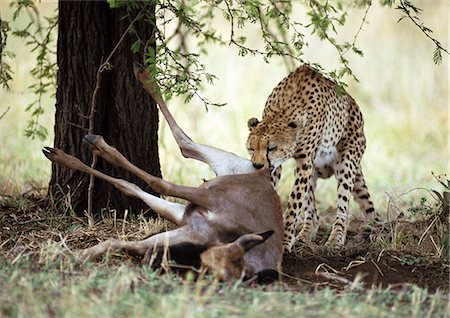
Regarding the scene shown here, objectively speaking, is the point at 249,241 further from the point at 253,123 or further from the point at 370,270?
the point at 253,123

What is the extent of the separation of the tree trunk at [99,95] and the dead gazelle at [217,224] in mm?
805

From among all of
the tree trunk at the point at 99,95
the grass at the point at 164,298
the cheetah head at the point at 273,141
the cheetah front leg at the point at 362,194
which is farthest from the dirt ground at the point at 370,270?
the cheetah front leg at the point at 362,194

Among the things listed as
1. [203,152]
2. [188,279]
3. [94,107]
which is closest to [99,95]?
[94,107]

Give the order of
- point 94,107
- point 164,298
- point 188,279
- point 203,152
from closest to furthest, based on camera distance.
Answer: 1. point 164,298
2. point 188,279
3. point 203,152
4. point 94,107

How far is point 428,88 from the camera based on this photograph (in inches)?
440

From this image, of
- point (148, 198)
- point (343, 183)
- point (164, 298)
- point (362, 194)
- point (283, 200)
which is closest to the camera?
point (164, 298)

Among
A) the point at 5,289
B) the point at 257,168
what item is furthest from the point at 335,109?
the point at 5,289

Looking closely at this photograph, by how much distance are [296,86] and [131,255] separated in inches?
87.9

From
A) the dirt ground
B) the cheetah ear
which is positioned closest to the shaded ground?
the dirt ground

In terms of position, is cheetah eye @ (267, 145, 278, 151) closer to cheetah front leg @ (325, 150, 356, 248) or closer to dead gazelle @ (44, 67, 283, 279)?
cheetah front leg @ (325, 150, 356, 248)

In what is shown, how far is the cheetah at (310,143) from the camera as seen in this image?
6.01 meters

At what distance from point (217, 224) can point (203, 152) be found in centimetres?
95

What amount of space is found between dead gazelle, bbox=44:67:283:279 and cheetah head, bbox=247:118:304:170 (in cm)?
77

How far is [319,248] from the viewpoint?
218 inches
